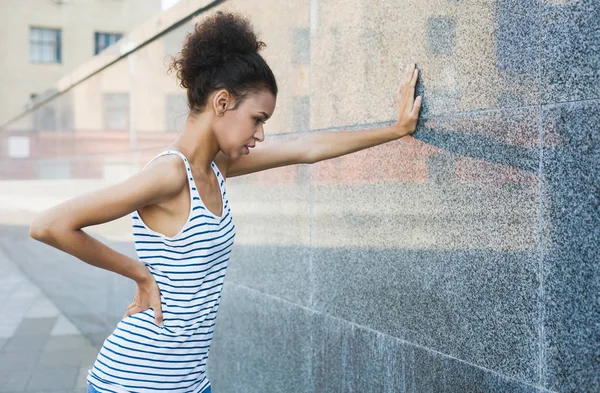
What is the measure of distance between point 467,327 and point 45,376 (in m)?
5.00

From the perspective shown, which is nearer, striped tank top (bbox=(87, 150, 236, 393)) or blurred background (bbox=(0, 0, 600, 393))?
blurred background (bbox=(0, 0, 600, 393))

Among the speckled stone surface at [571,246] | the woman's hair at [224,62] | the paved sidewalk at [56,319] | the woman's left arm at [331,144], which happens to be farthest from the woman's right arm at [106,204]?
the paved sidewalk at [56,319]

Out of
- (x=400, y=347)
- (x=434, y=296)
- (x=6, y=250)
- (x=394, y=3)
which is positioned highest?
(x=394, y=3)

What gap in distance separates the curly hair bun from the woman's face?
0.49ft

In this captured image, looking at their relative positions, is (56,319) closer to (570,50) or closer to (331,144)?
(331,144)

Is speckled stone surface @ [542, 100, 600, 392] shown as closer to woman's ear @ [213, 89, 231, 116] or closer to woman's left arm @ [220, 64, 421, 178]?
woman's left arm @ [220, 64, 421, 178]

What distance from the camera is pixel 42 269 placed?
38.4 ft

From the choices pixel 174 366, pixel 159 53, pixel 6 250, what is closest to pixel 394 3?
pixel 174 366

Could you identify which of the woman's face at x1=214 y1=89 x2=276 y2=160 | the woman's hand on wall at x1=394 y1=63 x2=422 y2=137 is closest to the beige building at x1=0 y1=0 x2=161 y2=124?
the woman's hand on wall at x1=394 y1=63 x2=422 y2=137

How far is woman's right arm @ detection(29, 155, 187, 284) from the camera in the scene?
2449 mm

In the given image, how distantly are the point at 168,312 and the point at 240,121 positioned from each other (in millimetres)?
731

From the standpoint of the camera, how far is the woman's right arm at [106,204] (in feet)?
8.04

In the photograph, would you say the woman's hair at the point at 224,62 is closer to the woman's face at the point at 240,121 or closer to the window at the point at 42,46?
the woman's face at the point at 240,121

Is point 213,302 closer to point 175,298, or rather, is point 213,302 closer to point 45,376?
point 175,298
